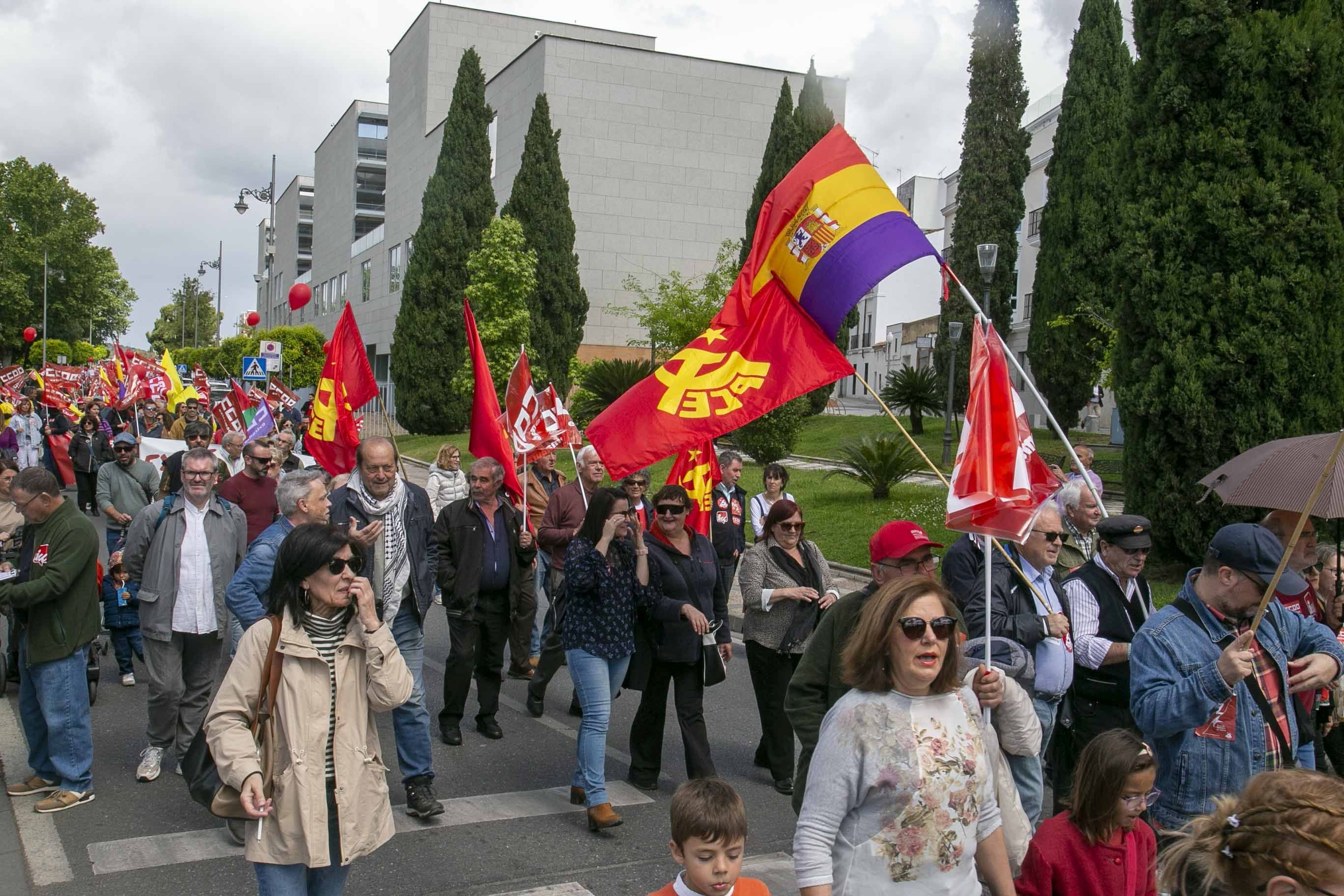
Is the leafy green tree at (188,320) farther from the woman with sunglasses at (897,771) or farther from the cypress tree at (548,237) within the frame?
the woman with sunglasses at (897,771)

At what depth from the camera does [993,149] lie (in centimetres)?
3259

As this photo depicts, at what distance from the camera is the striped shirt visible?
12.0 feet

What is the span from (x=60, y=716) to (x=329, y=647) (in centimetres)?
309

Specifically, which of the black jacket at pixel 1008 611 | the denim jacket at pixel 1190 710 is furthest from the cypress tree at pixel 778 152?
the denim jacket at pixel 1190 710

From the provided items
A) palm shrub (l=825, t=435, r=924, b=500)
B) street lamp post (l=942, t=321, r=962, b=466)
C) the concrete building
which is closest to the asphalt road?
palm shrub (l=825, t=435, r=924, b=500)

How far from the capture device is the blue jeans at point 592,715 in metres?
5.85

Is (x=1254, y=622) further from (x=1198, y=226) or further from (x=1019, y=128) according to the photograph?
(x=1019, y=128)

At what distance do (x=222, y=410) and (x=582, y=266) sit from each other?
2934cm

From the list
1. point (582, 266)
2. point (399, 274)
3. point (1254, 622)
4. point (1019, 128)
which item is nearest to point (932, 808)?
point (1254, 622)

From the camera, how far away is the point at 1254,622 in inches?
140

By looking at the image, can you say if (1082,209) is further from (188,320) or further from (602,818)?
(188,320)

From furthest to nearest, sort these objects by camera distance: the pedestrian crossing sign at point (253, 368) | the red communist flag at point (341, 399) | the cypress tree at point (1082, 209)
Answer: the cypress tree at point (1082, 209) → the pedestrian crossing sign at point (253, 368) → the red communist flag at point (341, 399)

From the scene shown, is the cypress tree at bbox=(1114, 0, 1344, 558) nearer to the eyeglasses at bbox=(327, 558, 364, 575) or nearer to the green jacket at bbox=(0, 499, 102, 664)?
the eyeglasses at bbox=(327, 558, 364, 575)

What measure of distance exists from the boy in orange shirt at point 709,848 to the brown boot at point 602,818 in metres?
2.60
